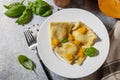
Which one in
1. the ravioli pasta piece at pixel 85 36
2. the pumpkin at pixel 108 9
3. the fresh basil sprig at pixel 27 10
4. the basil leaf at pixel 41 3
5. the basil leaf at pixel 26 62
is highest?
the pumpkin at pixel 108 9

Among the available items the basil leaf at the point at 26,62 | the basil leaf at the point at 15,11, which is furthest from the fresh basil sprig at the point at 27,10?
the basil leaf at the point at 26,62

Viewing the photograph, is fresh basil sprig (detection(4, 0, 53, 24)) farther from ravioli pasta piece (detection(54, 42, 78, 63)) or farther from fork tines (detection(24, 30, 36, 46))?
ravioli pasta piece (detection(54, 42, 78, 63))

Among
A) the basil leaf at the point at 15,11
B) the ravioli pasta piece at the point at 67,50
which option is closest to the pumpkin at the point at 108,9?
the ravioli pasta piece at the point at 67,50

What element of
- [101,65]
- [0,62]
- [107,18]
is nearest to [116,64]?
[101,65]

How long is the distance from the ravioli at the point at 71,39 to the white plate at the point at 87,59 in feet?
0.05

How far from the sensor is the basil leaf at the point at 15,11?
1093 millimetres

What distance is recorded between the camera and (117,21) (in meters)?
1.09

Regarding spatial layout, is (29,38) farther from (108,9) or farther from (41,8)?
(108,9)

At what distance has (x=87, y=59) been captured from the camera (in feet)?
3.35

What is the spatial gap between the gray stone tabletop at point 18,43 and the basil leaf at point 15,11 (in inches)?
0.9

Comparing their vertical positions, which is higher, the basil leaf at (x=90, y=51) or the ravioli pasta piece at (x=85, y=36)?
the ravioli pasta piece at (x=85, y=36)

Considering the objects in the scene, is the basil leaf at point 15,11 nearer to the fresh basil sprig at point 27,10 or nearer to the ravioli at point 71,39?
the fresh basil sprig at point 27,10

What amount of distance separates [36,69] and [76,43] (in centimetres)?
15

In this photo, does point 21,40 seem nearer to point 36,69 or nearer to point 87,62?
point 36,69
